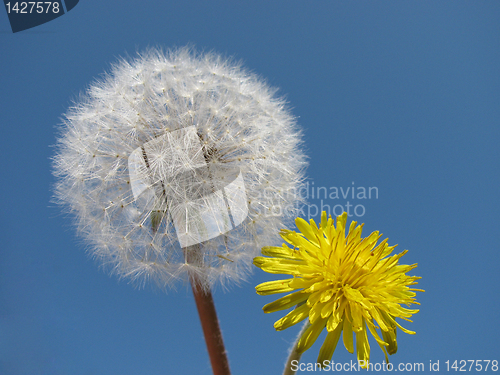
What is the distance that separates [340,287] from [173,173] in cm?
88

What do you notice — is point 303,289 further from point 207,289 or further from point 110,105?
point 110,105

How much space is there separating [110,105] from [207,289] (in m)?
1.11

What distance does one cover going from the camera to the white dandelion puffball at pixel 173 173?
1.57m

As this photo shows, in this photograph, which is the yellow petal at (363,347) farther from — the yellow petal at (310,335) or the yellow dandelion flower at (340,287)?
the yellow petal at (310,335)

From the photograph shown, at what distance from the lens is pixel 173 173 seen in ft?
5.01

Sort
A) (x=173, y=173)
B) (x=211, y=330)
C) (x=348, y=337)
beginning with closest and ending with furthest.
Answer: (x=348, y=337) → (x=211, y=330) → (x=173, y=173)

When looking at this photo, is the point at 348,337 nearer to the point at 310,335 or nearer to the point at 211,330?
the point at 310,335
